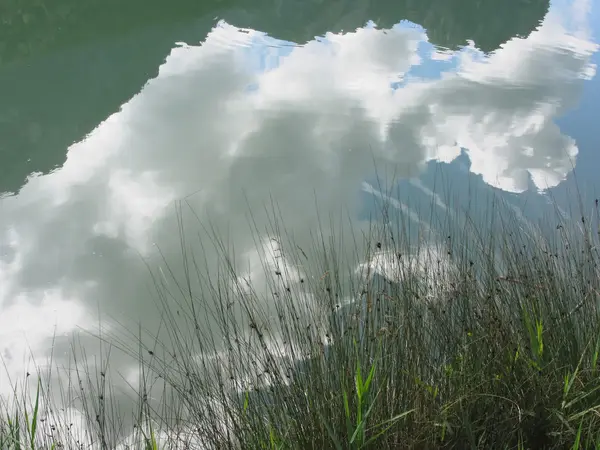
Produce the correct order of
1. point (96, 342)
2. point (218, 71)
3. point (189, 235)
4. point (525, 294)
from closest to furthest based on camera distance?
1. point (525, 294)
2. point (96, 342)
3. point (189, 235)
4. point (218, 71)

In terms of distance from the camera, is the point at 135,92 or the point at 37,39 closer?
the point at 135,92

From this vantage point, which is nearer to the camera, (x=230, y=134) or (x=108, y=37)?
(x=230, y=134)

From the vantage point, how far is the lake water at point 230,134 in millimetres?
3656

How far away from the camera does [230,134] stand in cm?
571

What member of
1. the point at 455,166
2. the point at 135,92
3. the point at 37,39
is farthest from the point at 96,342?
the point at 37,39

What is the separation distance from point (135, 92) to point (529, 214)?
469 centimetres

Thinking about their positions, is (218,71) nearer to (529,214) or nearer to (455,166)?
(455,166)

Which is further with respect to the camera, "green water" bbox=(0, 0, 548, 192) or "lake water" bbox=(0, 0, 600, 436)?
"green water" bbox=(0, 0, 548, 192)

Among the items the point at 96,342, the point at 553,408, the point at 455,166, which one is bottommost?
the point at 96,342

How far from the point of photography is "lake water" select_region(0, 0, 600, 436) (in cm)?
366

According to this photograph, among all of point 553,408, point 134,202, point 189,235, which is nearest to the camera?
point 553,408

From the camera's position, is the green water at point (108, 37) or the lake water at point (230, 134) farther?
the green water at point (108, 37)

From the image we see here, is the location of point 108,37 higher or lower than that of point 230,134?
higher

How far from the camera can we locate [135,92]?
699 centimetres
